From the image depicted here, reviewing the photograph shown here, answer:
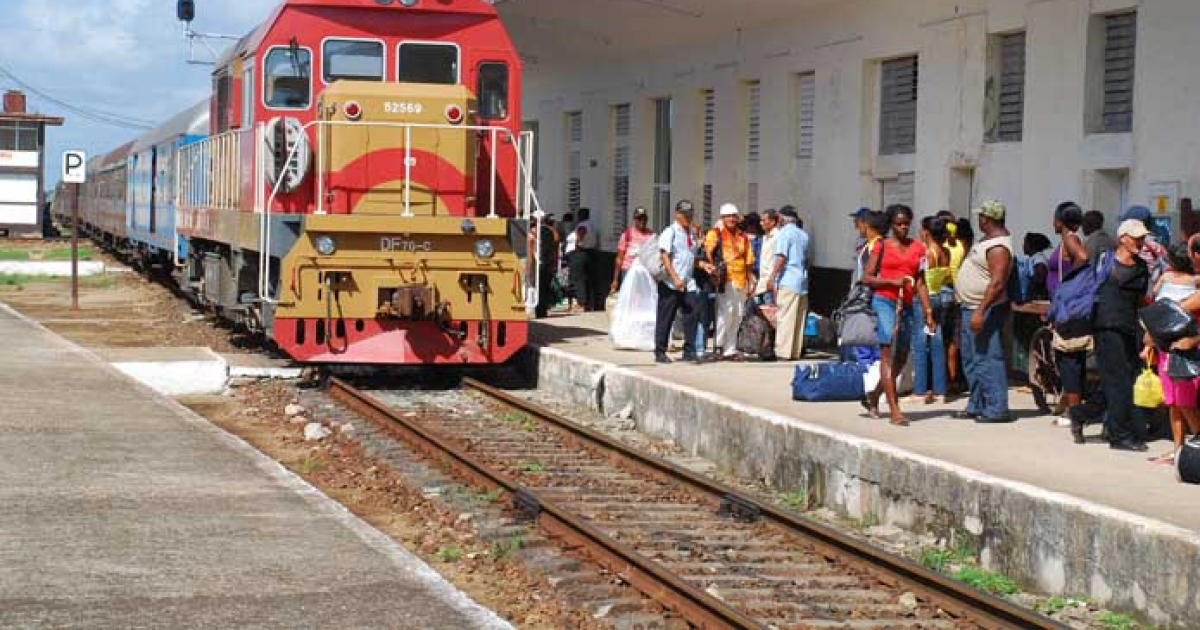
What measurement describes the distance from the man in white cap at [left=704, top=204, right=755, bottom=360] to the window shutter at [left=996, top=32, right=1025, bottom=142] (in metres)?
2.83

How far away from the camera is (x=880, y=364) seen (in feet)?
41.5

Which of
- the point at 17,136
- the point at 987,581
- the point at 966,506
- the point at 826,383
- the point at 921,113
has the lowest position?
the point at 987,581

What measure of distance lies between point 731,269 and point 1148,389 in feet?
25.2

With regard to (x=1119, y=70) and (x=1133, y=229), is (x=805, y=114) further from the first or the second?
(x=1133, y=229)

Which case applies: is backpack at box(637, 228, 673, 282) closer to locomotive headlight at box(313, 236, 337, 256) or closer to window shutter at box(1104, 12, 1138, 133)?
locomotive headlight at box(313, 236, 337, 256)

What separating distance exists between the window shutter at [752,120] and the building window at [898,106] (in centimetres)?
356

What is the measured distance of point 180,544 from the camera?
9.07 metres

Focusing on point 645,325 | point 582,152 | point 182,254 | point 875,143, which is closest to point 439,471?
point 645,325

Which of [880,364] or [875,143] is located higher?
A: [875,143]

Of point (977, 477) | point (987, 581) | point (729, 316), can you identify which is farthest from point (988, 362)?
point (729, 316)

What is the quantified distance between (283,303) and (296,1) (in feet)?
11.0

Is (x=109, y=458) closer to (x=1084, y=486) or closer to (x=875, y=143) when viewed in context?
(x=1084, y=486)

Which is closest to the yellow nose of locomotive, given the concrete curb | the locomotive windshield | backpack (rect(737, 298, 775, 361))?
the locomotive windshield

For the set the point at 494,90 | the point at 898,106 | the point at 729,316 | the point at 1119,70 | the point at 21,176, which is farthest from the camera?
the point at 21,176
